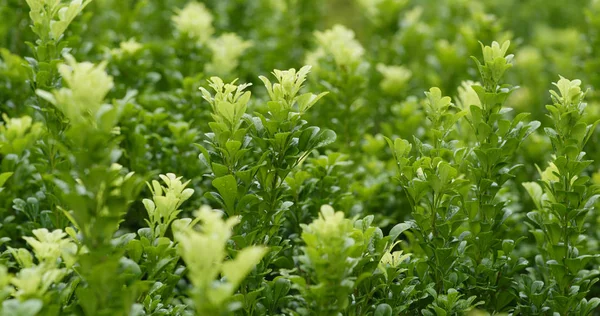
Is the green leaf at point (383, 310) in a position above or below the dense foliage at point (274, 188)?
below

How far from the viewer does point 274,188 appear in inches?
84.0

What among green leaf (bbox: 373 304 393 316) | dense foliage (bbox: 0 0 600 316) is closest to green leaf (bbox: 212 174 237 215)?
dense foliage (bbox: 0 0 600 316)

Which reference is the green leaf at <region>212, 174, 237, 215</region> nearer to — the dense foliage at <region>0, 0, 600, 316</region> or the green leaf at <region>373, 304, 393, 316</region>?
the dense foliage at <region>0, 0, 600, 316</region>

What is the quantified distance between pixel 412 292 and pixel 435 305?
9 cm

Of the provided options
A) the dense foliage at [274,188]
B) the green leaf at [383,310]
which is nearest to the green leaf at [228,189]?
the dense foliage at [274,188]

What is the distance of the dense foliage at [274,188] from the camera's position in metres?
1.66

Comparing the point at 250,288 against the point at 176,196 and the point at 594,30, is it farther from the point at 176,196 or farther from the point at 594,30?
the point at 594,30

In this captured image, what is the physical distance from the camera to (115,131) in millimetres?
1794

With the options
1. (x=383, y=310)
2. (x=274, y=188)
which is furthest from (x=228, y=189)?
(x=383, y=310)

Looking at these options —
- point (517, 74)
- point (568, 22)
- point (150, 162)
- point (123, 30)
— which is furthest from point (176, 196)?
point (568, 22)

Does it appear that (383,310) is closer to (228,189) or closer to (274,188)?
(274,188)

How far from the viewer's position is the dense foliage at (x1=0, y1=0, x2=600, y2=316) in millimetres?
1655

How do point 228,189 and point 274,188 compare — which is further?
point 274,188

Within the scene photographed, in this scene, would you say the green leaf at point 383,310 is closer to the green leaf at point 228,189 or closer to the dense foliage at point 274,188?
the dense foliage at point 274,188
